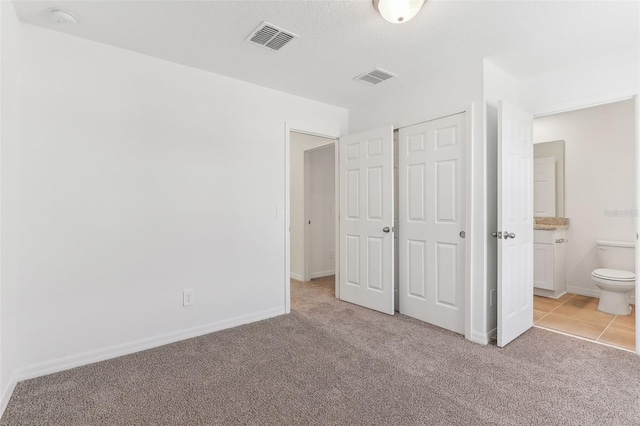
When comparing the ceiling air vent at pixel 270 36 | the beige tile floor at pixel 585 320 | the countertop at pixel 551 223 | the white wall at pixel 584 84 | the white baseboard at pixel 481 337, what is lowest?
the beige tile floor at pixel 585 320

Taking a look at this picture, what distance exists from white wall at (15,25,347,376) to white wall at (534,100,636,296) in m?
3.76

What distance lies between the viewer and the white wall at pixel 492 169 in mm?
2674

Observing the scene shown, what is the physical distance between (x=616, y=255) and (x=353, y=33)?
3.95 metres

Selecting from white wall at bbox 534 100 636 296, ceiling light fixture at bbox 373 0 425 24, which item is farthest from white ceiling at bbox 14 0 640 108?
white wall at bbox 534 100 636 296

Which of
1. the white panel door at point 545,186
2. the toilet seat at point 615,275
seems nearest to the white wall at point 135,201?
the toilet seat at point 615,275

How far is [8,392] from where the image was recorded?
1852mm

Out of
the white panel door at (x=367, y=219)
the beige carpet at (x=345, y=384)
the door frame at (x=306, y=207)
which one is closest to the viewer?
the beige carpet at (x=345, y=384)

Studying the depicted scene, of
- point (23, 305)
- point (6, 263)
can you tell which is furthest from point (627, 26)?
point (23, 305)

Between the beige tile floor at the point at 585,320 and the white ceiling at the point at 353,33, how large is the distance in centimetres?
237

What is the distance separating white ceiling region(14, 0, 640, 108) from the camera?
1.93m

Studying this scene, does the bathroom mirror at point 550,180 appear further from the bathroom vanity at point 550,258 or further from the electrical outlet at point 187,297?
the electrical outlet at point 187,297

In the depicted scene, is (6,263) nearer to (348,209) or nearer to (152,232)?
(152,232)

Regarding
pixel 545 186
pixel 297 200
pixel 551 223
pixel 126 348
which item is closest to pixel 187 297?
pixel 126 348

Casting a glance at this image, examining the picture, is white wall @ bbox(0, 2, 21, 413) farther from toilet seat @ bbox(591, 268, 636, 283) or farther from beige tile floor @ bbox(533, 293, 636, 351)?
toilet seat @ bbox(591, 268, 636, 283)
